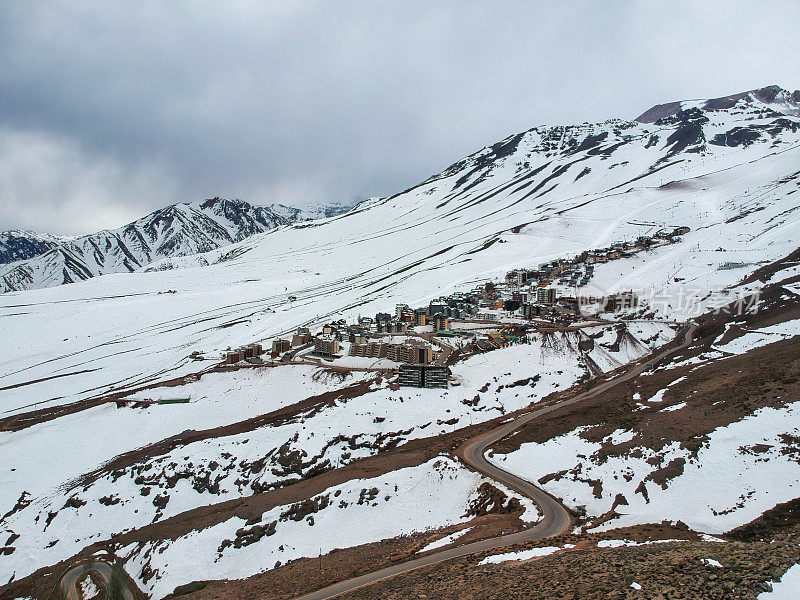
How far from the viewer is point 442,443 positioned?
33188mm

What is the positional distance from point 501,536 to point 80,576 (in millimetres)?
25175

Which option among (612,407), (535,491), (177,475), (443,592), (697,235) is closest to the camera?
(443,592)

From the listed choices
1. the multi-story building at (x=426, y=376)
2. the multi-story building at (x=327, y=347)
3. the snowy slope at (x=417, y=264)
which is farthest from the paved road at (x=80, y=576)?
the snowy slope at (x=417, y=264)

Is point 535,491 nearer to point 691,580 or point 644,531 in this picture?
point 644,531

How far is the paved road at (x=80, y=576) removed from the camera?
24172 mm

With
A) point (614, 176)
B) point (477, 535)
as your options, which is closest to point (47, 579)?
point (477, 535)

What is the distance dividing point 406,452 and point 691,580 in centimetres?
2412

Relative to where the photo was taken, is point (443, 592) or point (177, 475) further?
point (177, 475)

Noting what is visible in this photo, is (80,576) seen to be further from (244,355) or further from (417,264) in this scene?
(417,264)

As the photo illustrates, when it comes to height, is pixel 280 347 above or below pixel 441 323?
above

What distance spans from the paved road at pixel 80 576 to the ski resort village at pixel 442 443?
6.8 inches

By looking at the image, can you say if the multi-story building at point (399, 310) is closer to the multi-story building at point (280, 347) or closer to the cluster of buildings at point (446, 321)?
the cluster of buildings at point (446, 321)

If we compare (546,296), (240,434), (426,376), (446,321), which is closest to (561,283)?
(546,296)

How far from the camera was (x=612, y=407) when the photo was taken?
32031 millimetres
